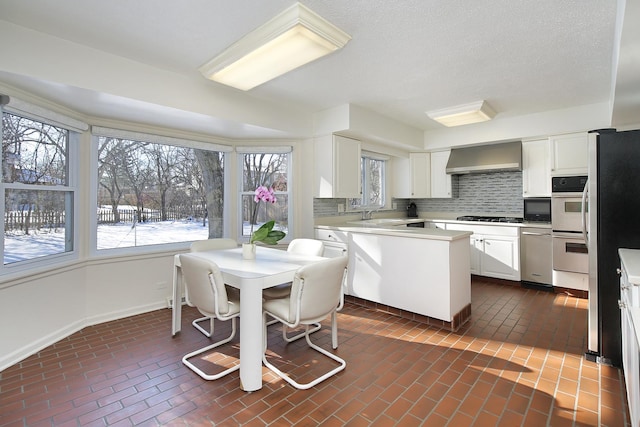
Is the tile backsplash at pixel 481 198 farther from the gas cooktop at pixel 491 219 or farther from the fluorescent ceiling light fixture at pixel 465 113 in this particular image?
the fluorescent ceiling light fixture at pixel 465 113

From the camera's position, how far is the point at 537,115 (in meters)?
4.25

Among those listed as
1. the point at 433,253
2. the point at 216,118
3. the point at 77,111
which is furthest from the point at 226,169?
the point at 433,253

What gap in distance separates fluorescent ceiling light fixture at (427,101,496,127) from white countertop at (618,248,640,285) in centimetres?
217

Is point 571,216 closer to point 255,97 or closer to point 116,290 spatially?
point 255,97

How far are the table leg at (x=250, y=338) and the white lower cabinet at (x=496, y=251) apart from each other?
347cm

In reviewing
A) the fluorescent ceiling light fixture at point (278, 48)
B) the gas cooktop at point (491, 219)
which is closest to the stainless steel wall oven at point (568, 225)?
the gas cooktop at point (491, 219)

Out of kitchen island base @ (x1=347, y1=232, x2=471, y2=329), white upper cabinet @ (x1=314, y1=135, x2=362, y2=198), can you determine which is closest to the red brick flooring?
kitchen island base @ (x1=347, y1=232, x2=471, y2=329)

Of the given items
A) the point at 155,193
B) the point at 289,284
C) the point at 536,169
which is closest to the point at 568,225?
the point at 536,169

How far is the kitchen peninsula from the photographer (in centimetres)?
298

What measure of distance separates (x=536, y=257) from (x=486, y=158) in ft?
5.14

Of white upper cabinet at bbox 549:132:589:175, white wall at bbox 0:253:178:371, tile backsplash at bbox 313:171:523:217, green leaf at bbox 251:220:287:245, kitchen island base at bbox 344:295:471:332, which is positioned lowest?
kitchen island base at bbox 344:295:471:332

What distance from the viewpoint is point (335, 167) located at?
410 centimetres

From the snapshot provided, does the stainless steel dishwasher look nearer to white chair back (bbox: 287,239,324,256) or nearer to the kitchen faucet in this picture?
the kitchen faucet

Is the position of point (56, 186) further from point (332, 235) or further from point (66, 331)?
point (332, 235)
